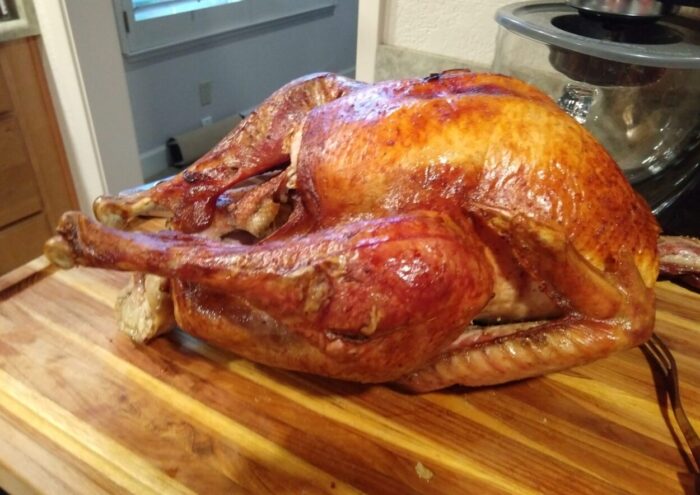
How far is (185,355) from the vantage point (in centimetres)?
77

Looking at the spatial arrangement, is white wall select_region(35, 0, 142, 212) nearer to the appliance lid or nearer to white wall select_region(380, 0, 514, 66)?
white wall select_region(380, 0, 514, 66)

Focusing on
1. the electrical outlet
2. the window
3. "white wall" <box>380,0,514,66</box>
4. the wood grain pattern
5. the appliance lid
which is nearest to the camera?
the appliance lid

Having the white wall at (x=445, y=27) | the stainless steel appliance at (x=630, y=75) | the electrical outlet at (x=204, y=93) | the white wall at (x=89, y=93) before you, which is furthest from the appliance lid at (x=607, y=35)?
the electrical outlet at (x=204, y=93)

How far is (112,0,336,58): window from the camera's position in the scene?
2.33m

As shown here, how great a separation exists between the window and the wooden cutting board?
1840 mm

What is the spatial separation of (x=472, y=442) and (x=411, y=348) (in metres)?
0.15

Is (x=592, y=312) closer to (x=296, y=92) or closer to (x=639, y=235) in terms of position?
(x=639, y=235)

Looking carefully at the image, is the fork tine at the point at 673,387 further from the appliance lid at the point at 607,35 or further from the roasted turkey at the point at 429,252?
the appliance lid at the point at 607,35

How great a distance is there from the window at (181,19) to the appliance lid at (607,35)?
1.90 m

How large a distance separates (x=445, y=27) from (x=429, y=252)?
0.76 m

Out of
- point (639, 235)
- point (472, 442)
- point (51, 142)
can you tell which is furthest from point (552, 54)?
point (51, 142)

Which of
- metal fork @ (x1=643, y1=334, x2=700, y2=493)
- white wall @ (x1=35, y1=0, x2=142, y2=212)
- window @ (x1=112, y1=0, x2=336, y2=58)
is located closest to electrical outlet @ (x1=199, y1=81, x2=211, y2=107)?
window @ (x1=112, y1=0, x2=336, y2=58)

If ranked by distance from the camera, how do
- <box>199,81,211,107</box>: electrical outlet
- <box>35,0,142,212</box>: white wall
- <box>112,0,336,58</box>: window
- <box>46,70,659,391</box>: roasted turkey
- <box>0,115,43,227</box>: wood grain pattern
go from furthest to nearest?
1. <box>199,81,211,107</box>: electrical outlet
2. <box>112,0,336,58</box>: window
3. <box>0,115,43,227</box>: wood grain pattern
4. <box>35,0,142,212</box>: white wall
5. <box>46,70,659,391</box>: roasted turkey

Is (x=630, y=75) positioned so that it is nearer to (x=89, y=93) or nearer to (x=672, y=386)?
(x=672, y=386)
